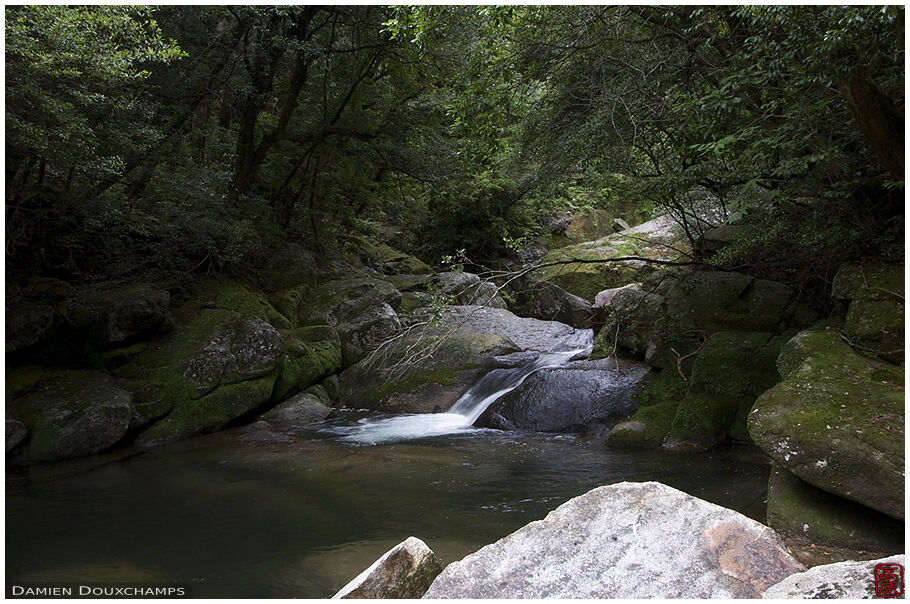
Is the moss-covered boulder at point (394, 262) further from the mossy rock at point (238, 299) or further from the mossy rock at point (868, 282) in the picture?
the mossy rock at point (868, 282)

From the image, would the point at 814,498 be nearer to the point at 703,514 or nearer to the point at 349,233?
the point at 703,514

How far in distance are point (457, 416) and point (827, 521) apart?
642 centimetres

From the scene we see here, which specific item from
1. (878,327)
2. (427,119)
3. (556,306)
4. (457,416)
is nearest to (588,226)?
(556,306)

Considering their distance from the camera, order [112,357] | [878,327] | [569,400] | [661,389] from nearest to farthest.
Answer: [878,327] < [661,389] < [569,400] < [112,357]

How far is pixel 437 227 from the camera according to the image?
2020cm

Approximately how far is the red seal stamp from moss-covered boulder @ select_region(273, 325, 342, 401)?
960 cm

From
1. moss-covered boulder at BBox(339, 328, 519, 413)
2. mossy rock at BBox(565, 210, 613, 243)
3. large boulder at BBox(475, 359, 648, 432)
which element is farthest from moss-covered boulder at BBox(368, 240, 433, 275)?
large boulder at BBox(475, 359, 648, 432)

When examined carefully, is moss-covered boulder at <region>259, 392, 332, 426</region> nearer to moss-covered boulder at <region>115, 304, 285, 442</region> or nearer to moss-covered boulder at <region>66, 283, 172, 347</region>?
moss-covered boulder at <region>115, 304, 285, 442</region>

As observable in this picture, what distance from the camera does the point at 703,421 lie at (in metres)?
7.94

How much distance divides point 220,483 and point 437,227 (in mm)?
14342

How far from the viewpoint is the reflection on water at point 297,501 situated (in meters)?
4.69

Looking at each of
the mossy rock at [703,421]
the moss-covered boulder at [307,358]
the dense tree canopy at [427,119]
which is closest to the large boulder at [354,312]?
the moss-covered boulder at [307,358]

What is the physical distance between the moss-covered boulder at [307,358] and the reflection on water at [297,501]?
7.22 ft

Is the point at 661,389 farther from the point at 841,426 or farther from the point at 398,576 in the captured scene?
the point at 398,576
